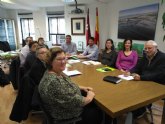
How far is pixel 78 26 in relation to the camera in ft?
17.4

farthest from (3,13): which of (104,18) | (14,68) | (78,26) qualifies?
(14,68)

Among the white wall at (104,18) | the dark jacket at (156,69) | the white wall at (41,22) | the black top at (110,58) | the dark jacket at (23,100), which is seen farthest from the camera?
the white wall at (41,22)

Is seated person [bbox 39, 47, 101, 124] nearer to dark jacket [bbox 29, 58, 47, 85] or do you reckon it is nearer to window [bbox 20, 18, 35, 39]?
dark jacket [bbox 29, 58, 47, 85]

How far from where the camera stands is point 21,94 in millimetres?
1759

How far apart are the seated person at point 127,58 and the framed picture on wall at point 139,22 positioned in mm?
898

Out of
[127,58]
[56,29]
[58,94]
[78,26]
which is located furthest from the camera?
[56,29]

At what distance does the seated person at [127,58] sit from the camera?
269 centimetres

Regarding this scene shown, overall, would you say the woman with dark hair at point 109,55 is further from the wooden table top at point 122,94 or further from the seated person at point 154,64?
the wooden table top at point 122,94

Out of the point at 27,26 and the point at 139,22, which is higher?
the point at 27,26

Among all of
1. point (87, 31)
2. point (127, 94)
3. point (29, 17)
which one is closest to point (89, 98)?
point (127, 94)

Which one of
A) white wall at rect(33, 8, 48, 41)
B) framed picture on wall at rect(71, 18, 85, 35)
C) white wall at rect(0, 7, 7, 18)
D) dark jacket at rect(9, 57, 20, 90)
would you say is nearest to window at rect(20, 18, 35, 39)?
white wall at rect(33, 8, 48, 41)

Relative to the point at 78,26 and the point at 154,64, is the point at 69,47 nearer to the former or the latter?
the point at 78,26

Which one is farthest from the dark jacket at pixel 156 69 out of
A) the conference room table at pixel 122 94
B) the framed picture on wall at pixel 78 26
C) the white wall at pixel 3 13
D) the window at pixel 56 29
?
the white wall at pixel 3 13

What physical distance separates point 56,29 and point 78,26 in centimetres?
143
